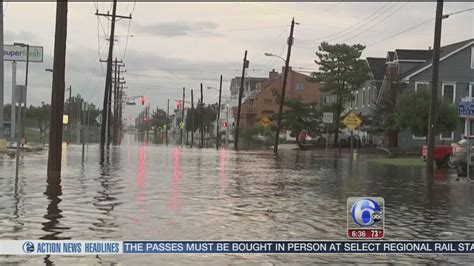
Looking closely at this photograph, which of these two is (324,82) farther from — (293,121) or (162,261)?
(162,261)

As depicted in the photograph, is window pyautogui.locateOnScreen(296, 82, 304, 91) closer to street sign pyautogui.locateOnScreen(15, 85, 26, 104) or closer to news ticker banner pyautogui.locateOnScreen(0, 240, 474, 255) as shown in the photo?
street sign pyautogui.locateOnScreen(15, 85, 26, 104)

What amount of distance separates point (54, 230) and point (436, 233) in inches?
253

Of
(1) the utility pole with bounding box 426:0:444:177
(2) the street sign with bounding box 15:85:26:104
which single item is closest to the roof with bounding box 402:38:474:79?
(1) the utility pole with bounding box 426:0:444:177

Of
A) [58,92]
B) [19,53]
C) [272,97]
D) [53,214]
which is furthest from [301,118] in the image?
[53,214]

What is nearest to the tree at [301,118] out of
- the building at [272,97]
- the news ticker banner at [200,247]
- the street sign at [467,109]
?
the street sign at [467,109]

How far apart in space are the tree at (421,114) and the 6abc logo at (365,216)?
3618cm

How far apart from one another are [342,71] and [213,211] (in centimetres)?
4812

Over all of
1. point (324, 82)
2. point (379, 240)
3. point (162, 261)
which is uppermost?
point (324, 82)

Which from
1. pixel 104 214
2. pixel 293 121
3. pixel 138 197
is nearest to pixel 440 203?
pixel 138 197

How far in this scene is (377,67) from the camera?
66.7m

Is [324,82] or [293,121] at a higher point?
[324,82]

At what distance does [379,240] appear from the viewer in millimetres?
7156

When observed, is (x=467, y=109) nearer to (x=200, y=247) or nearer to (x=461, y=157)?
(x=461, y=157)

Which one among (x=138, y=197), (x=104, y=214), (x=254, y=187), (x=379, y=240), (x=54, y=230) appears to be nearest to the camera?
(x=379, y=240)
